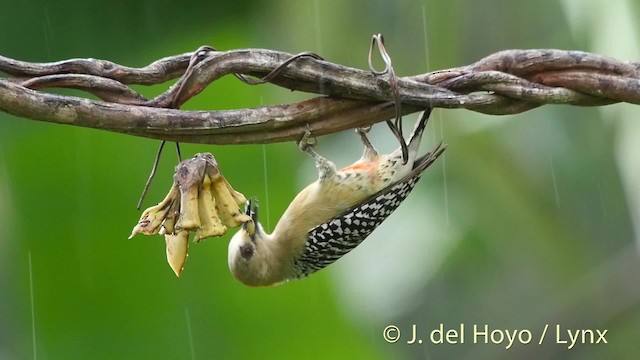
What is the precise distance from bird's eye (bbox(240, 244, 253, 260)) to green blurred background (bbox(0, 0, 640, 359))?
0.07 metres

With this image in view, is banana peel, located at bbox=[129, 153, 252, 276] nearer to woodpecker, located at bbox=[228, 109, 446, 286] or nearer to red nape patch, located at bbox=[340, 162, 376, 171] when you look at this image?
woodpecker, located at bbox=[228, 109, 446, 286]

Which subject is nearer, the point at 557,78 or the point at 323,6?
the point at 557,78

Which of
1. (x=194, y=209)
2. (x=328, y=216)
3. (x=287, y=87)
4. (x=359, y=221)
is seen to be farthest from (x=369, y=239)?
(x=194, y=209)

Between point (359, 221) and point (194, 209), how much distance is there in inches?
48.9

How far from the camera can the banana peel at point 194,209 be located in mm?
1726

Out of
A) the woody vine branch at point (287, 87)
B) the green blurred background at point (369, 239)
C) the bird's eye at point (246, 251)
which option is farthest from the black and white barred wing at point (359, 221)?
the woody vine branch at point (287, 87)

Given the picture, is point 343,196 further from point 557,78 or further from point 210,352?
point 557,78

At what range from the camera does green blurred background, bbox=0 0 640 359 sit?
2932 mm

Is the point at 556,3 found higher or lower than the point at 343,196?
higher

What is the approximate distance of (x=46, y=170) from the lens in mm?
2922

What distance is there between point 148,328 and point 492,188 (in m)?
1.39

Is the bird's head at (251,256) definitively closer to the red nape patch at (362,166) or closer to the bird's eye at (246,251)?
the bird's eye at (246,251)

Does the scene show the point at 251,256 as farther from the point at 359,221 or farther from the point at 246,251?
the point at 359,221

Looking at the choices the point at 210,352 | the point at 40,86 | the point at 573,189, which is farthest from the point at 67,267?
the point at 573,189
